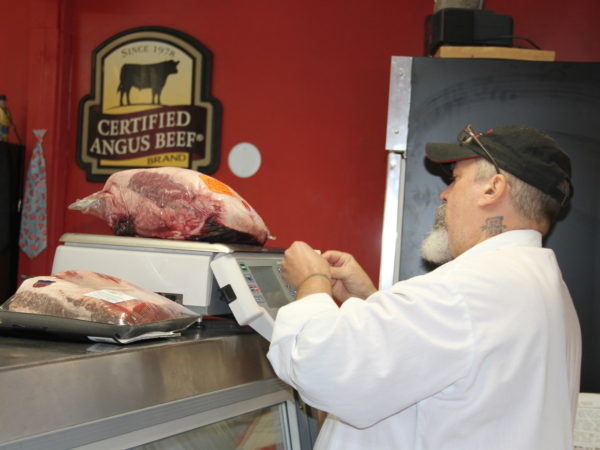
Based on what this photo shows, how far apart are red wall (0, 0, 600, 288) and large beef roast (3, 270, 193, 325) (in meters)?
2.37

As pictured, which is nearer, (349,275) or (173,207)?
(173,207)

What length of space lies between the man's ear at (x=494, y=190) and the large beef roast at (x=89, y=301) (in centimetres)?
64

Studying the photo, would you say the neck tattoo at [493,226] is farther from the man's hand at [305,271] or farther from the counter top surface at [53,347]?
the counter top surface at [53,347]

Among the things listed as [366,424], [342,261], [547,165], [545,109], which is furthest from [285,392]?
[545,109]

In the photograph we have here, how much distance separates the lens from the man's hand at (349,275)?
6.00ft

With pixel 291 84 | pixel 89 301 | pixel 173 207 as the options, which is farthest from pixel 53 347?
pixel 291 84

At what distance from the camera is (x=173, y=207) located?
1.62 metres

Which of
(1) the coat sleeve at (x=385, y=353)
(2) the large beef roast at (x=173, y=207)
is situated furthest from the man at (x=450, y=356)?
(2) the large beef roast at (x=173, y=207)

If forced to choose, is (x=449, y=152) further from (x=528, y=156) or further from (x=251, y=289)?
(x=251, y=289)

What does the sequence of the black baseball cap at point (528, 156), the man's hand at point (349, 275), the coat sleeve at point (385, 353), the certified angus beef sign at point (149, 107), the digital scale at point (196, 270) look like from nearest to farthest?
the coat sleeve at point (385, 353) < the black baseball cap at point (528, 156) < the digital scale at point (196, 270) < the man's hand at point (349, 275) < the certified angus beef sign at point (149, 107)

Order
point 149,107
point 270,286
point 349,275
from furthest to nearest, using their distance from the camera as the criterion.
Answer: point 149,107
point 349,275
point 270,286

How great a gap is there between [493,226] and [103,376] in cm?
79

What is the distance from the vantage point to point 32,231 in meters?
3.92

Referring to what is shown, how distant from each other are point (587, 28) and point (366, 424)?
288 centimetres
